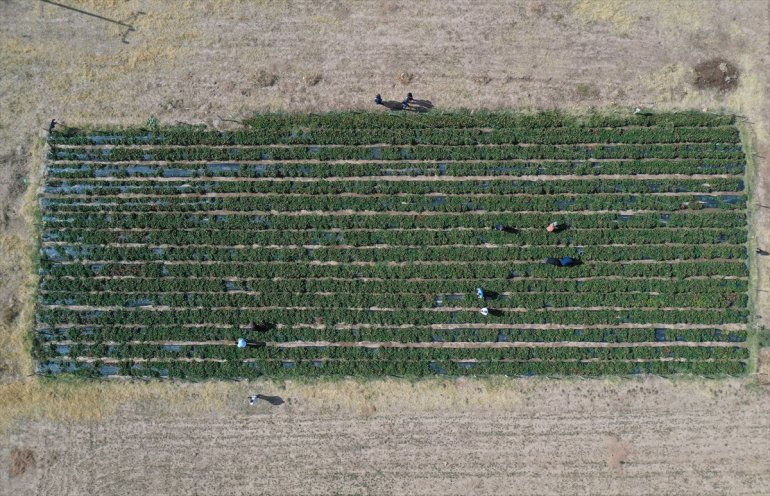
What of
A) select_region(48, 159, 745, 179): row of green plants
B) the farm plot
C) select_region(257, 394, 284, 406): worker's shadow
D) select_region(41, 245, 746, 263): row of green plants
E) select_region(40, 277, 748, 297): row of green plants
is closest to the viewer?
select_region(257, 394, 284, 406): worker's shadow

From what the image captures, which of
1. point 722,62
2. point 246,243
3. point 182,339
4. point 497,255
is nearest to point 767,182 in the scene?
point 722,62

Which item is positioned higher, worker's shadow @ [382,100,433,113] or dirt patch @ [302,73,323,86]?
dirt patch @ [302,73,323,86]

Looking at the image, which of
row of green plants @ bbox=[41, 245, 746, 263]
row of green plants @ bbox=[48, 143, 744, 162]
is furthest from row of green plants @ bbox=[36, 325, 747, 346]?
row of green plants @ bbox=[48, 143, 744, 162]

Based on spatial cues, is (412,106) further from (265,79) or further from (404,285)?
(404,285)

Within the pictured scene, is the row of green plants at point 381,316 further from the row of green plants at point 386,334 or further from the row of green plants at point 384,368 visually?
the row of green plants at point 384,368

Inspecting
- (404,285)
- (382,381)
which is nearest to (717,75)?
(404,285)

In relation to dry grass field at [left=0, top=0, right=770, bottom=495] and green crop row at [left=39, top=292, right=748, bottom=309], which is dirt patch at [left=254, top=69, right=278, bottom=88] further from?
green crop row at [left=39, top=292, right=748, bottom=309]
